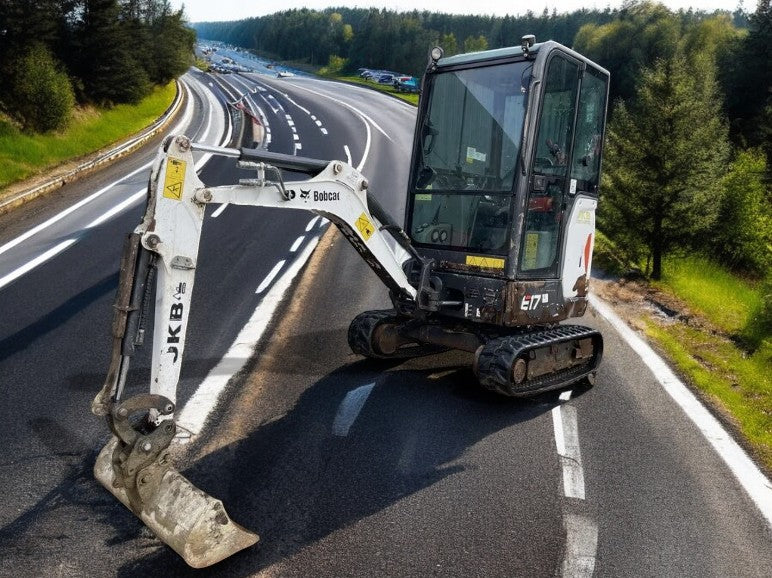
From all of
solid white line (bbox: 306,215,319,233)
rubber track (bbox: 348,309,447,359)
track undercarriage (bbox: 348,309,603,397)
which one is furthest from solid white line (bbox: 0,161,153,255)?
track undercarriage (bbox: 348,309,603,397)

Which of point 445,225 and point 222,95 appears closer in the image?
point 445,225

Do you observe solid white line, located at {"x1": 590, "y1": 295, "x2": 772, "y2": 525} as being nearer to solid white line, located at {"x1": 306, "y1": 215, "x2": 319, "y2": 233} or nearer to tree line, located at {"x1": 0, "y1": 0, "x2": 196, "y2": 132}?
solid white line, located at {"x1": 306, "y1": 215, "x2": 319, "y2": 233}

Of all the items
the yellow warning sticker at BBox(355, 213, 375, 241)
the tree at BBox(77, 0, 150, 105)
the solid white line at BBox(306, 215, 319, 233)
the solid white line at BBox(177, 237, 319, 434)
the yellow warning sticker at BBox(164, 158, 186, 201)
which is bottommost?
the solid white line at BBox(177, 237, 319, 434)

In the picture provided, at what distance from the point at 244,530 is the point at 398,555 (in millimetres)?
1125

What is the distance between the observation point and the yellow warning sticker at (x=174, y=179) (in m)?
4.71

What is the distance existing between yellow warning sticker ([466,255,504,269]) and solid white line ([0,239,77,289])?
7.55 meters

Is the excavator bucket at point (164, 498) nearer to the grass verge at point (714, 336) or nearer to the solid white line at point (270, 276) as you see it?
the grass verge at point (714, 336)

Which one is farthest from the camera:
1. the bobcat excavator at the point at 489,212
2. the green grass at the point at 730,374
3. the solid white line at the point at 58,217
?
the solid white line at the point at 58,217

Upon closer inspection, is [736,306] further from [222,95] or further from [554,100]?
[222,95]

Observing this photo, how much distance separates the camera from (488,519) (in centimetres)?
522

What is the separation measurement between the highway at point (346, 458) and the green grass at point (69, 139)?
951 centimetres

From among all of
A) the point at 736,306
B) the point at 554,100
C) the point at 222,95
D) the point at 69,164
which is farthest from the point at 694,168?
the point at 222,95

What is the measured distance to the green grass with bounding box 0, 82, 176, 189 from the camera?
19031 millimetres

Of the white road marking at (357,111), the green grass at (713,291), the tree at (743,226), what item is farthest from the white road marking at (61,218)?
the tree at (743,226)
